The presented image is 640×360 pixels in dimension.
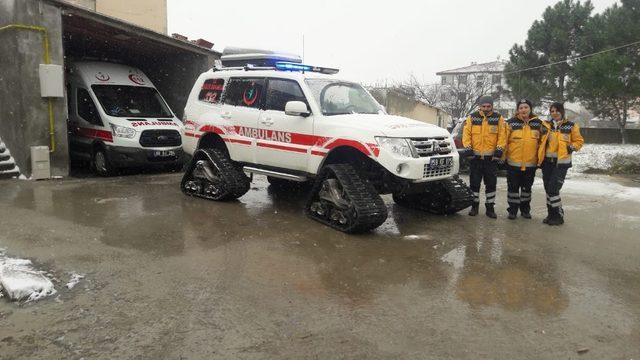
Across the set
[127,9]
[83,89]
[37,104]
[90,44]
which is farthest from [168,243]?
[127,9]

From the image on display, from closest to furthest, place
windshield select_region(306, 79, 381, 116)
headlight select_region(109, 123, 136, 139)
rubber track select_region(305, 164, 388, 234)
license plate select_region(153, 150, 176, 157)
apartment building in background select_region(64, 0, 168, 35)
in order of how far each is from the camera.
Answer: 1. rubber track select_region(305, 164, 388, 234)
2. windshield select_region(306, 79, 381, 116)
3. headlight select_region(109, 123, 136, 139)
4. license plate select_region(153, 150, 176, 157)
5. apartment building in background select_region(64, 0, 168, 35)

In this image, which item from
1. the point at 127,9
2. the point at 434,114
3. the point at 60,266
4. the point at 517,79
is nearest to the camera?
the point at 60,266

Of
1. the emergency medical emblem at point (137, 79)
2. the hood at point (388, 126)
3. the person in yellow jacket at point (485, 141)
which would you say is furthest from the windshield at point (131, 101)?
the person in yellow jacket at point (485, 141)

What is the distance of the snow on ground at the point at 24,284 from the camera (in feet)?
13.9

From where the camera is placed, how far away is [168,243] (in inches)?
237

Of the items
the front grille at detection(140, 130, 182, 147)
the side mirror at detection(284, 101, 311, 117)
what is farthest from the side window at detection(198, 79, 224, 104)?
the front grille at detection(140, 130, 182, 147)

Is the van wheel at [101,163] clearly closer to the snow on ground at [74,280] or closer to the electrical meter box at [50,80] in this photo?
the electrical meter box at [50,80]

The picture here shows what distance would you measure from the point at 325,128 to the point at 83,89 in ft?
23.9

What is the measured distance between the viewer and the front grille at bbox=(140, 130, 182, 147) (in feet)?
36.4

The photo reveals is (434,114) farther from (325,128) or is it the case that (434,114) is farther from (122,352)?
(122,352)

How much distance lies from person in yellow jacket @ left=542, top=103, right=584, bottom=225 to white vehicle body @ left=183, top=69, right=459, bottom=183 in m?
1.49

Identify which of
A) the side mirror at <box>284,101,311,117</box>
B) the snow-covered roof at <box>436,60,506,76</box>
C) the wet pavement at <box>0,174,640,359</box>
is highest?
the snow-covered roof at <box>436,60,506,76</box>

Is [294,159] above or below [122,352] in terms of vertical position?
above

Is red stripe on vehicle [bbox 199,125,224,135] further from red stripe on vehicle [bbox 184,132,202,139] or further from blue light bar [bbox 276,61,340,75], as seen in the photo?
blue light bar [bbox 276,61,340,75]
